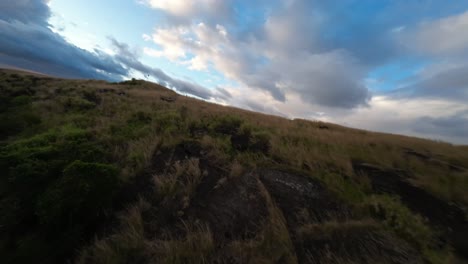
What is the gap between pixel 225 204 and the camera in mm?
4273

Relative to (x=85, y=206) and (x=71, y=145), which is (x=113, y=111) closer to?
(x=71, y=145)

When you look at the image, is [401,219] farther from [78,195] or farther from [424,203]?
[78,195]

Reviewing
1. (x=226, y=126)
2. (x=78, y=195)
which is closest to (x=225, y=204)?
(x=78, y=195)

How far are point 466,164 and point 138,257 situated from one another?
906 cm

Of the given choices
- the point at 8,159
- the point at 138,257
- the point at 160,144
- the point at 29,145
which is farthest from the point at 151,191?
the point at 29,145

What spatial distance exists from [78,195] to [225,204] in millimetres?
2789

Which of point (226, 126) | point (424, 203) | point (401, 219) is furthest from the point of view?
point (226, 126)

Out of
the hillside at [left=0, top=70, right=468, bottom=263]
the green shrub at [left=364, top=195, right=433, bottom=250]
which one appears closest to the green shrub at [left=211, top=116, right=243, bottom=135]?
the hillside at [left=0, top=70, right=468, bottom=263]

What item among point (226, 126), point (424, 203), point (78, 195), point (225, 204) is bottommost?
point (78, 195)

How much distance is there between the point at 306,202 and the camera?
4.27m

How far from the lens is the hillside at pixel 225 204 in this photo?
3.34 meters

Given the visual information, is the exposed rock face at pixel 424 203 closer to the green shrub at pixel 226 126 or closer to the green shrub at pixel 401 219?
the green shrub at pixel 401 219

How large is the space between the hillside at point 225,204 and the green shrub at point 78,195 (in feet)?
0.06

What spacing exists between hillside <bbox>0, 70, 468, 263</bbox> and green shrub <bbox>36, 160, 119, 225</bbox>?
2 centimetres
